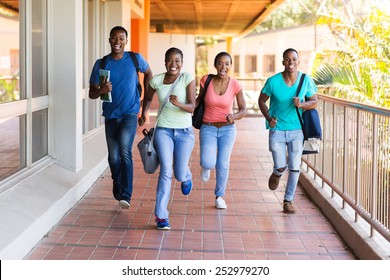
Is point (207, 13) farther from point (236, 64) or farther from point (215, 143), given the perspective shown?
point (236, 64)

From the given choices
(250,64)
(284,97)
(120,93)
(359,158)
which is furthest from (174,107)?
(250,64)

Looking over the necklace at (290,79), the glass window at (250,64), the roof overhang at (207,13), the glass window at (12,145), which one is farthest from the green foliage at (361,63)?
the glass window at (250,64)

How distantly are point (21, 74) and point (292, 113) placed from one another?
274 centimetres

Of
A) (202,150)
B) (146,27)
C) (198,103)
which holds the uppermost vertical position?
(146,27)

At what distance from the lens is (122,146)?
7.13 metres

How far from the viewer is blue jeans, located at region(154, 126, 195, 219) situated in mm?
6547

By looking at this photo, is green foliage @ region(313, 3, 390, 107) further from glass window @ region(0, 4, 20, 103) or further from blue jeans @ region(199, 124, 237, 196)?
glass window @ region(0, 4, 20, 103)

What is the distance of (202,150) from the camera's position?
738 centimetres

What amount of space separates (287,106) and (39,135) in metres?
2.73

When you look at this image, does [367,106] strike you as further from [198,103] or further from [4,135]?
[4,135]

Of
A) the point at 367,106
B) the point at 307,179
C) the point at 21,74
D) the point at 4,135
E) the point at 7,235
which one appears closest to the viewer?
the point at 7,235

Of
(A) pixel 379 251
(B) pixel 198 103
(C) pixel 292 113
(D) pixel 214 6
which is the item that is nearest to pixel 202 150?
(B) pixel 198 103

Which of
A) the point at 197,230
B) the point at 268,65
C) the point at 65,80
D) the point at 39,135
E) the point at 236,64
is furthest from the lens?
the point at 236,64

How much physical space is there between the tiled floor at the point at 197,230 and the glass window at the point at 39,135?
2.32 feet
